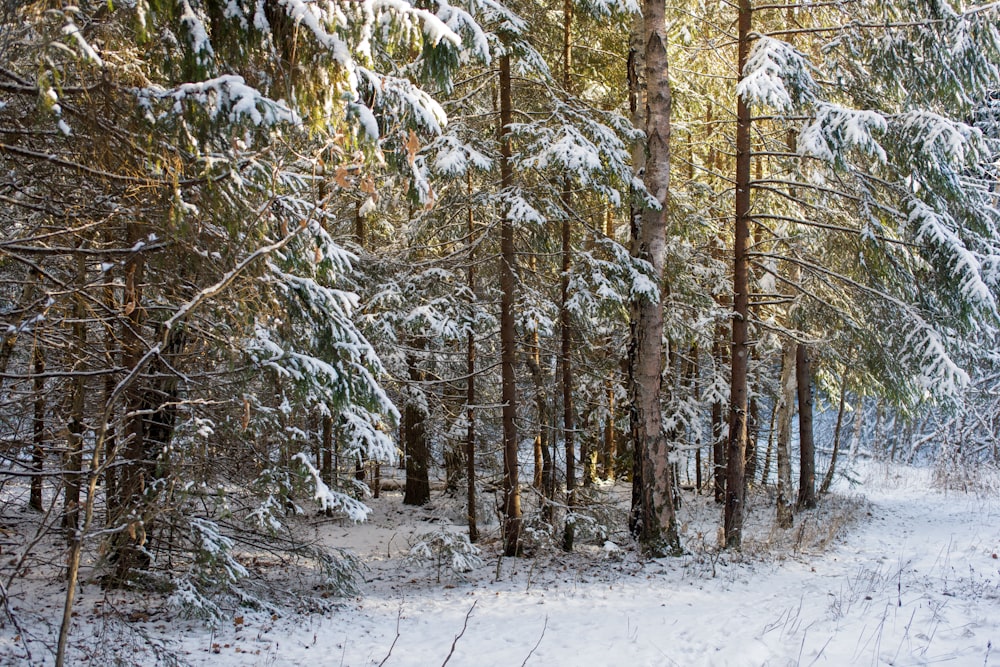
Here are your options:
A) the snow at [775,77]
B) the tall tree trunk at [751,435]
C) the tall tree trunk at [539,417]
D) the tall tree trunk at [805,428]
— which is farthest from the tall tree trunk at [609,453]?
the snow at [775,77]

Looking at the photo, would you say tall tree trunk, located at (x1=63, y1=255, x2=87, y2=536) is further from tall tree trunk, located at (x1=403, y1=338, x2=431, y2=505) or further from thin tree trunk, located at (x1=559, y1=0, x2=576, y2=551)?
tall tree trunk, located at (x1=403, y1=338, x2=431, y2=505)

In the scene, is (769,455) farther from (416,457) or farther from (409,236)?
(409,236)

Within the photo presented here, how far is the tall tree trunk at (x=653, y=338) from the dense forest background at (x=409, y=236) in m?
0.04

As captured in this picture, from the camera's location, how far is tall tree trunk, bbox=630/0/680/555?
886 centimetres

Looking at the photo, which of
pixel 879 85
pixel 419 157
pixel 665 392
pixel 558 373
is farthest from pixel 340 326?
pixel 665 392

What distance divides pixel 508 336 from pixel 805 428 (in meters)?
8.63

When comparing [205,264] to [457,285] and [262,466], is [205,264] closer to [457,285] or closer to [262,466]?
[262,466]

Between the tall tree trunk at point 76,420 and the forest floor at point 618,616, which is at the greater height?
the tall tree trunk at point 76,420

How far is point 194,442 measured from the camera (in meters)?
5.53

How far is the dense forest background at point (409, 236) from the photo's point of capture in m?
4.41

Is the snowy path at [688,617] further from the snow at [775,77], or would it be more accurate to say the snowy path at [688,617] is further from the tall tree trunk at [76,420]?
the snow at [775,77]

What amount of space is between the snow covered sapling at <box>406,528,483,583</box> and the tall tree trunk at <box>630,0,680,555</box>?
2455mm

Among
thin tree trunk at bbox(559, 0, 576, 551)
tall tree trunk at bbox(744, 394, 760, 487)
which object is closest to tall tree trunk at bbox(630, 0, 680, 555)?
thin tree trunk at bbox(559, 0, 576, 551)

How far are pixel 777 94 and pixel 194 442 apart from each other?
7.24m
